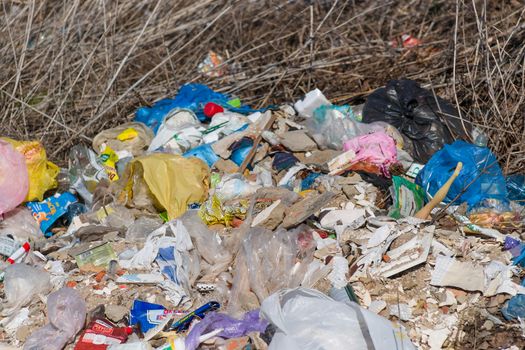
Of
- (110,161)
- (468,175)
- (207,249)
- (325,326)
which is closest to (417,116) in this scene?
(468,175)

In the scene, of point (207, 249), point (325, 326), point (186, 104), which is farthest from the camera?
point (186, 104)

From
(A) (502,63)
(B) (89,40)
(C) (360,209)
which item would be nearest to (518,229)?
(C) (360,209)

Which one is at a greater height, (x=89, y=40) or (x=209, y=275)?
(x=89, y=40)

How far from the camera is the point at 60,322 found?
2.87 meters

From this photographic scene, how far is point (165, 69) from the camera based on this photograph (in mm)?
4977

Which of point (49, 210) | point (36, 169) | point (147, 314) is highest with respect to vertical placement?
point (36, 169)

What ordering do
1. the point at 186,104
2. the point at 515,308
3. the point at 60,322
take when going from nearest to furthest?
the point at 515,308 < the point at 60,322 < the point at 186,104

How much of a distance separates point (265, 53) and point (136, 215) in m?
2.04

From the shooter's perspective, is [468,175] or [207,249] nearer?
[207,249]

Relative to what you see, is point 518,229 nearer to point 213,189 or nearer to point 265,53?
point 213,189

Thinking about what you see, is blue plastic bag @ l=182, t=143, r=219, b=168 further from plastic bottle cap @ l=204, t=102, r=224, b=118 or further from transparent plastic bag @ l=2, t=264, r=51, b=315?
transparent plastic bag @ l=2, t=264, r=51, b=315

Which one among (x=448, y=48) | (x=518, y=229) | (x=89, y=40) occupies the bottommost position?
(x=518, y=229)

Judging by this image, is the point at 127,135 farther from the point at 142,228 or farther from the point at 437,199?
the point at 437,199

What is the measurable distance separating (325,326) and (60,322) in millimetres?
1158
